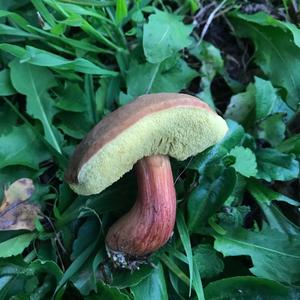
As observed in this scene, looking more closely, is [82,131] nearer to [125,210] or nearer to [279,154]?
[125,210]

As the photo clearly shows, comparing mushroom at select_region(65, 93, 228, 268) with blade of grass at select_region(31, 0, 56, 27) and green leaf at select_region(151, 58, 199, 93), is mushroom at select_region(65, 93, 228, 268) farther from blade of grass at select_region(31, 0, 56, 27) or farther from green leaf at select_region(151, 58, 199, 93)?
blade of grass at select_region(31, 0, 56, 27)

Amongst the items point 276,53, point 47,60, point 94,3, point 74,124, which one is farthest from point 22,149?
point 276,53

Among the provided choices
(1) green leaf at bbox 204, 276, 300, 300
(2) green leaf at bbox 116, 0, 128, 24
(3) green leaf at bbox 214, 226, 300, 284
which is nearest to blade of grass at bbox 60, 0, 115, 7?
(2) green leaf at bbox 116, 0, 128, 24

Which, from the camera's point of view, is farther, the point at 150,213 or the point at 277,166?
the point at 277,166

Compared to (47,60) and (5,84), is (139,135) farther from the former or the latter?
(5,84)

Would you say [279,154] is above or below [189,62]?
below

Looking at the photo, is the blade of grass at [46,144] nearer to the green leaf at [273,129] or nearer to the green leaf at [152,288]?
the green leaf at [152,288]

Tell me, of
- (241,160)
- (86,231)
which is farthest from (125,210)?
(241,160)

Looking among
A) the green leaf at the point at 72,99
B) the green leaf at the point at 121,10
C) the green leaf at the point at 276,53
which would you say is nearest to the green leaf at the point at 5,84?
the green leaf at the point at 72,99
